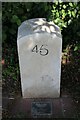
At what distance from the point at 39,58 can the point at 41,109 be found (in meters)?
0.64

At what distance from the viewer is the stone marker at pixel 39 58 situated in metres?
4.09

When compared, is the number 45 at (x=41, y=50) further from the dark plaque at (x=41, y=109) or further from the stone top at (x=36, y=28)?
the dark plaque at (x=41, y=109)

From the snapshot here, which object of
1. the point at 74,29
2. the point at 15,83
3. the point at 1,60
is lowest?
the point at 15,83

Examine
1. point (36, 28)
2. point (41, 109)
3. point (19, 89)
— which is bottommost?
point (41, 109)

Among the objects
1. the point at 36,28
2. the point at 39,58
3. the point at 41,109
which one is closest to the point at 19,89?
the point at 41,109

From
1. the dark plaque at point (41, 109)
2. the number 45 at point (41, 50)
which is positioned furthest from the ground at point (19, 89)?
the number 45 at point (41, 50)

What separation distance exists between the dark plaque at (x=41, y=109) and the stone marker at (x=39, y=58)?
0.17 metres

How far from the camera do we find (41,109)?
4.23 m

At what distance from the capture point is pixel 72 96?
14.7 feet

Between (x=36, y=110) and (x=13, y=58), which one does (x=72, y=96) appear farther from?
(x=13, y=58)

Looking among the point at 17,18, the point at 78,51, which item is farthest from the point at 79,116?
the point at 17,18

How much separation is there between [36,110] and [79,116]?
543mm

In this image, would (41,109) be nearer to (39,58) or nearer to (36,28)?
(39,58)

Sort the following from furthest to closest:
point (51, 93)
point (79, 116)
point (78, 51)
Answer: point (78, 51) < point (51, 93) < point (79, 116)
